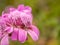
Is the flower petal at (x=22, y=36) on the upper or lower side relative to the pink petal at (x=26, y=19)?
lower

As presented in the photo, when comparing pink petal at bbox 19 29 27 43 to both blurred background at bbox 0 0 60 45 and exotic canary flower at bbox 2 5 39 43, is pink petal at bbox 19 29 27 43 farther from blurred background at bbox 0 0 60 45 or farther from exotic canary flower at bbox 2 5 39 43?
blurred background at bbox 0 0 60 45

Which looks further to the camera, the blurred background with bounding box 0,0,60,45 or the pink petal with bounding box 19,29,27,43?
the blurred background with bounding box 0,0,60,45

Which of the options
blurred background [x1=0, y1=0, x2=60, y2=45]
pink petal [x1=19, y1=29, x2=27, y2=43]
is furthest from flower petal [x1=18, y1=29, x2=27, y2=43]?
blurred background [x1=0, y1=0, x2=60, y2=45]

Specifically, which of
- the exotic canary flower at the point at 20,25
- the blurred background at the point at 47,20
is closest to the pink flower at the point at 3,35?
the exotic canary flower at the point at 20,25

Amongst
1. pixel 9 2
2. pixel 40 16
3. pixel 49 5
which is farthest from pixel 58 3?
pixel 9 2

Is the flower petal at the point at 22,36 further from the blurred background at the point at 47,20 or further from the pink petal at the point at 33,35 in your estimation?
the blurred background at the point at 47,20

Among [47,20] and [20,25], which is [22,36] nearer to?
[20,25]

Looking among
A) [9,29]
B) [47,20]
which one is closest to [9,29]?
[9,29]

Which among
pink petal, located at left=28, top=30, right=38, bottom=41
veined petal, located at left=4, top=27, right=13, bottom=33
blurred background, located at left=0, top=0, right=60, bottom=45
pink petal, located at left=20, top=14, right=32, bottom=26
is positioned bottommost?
blurred background, located at left=0, top=0, right=60, bottom=45

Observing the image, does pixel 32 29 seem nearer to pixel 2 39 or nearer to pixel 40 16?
pixel 2 39

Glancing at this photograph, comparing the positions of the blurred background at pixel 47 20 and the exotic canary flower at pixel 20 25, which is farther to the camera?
the blurred background at pixel 47 20
